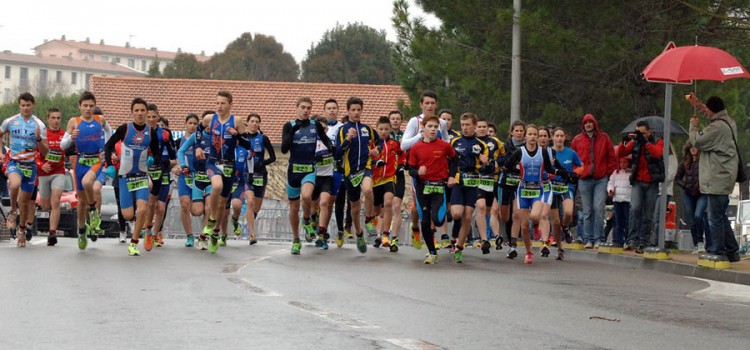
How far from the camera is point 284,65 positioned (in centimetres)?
10550

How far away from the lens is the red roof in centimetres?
6275

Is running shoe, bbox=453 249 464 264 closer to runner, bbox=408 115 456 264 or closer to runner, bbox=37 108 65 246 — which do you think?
runner, bbox=408 115 456 264

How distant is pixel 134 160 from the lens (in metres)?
18.2

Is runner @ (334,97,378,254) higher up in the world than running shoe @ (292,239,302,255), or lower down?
higher up

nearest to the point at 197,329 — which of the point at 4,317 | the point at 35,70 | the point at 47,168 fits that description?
the point at 4,317

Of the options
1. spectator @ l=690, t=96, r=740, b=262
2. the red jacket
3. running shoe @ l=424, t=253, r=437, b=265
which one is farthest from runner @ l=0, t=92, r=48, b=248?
spectator @ l=690, t=96, r=740, b=262

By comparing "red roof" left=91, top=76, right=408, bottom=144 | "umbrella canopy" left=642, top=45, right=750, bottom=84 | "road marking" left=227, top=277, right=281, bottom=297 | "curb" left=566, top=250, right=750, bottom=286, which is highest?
"red roof" left=91, top=76, right=408, bottom=144

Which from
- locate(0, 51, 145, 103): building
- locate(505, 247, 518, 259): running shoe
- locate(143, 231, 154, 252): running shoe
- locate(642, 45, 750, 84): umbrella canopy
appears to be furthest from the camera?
locate(0, 51, 145, 103): building

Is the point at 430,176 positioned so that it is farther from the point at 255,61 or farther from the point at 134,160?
the point at 255,61

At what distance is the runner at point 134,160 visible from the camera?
18.0 m

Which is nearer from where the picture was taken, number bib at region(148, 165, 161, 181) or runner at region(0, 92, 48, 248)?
number bib at region(148, 165, 161, 181)

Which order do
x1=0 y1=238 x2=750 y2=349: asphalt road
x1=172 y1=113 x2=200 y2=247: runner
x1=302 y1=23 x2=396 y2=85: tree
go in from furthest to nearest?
x1=302 y1=23 x2=396 y2=85: tree, x1=172 y1=113 x2=200 y2=247: runner, x1=0 y1=238 x2=750 y2=349: asphalt road

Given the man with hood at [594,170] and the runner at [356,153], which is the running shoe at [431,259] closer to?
the runner at [356,153]

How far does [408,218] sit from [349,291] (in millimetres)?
18260
